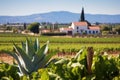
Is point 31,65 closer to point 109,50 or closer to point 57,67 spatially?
point 57,67

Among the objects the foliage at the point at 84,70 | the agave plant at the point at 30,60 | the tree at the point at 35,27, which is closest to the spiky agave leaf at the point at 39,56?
the agave plant at the point at 30,60

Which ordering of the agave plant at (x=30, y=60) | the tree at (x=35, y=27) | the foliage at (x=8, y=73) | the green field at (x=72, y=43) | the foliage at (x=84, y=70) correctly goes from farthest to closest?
1. the tree at (x=35, y=27)
2. the green field at (x=72, y=43)
3. the agave plant at (x=30, y=60)
4. the foliage at (x=8, y=73)
5. the foliage at (x=84, y=70)

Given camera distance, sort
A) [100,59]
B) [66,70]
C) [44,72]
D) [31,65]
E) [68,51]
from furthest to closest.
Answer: [68,51], [31,65], [100,59], [66,70], [44,72]

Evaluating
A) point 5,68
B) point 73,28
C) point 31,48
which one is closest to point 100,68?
point 5,68

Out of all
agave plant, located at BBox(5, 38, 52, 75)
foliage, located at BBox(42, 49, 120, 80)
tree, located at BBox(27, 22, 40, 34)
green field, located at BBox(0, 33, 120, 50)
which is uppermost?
foliage, located at BBox(42, 49, 120, 80)

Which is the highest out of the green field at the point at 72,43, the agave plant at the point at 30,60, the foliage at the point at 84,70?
the foliage at the point at 84,70

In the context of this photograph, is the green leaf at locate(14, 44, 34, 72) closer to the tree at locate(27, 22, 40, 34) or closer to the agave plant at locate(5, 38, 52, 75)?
the agave plant at locate(5, 38, 52, 75)

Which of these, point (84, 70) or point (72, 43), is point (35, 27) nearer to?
point (72, 43)

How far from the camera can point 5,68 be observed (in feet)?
13.0

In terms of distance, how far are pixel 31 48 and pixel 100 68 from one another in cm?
154

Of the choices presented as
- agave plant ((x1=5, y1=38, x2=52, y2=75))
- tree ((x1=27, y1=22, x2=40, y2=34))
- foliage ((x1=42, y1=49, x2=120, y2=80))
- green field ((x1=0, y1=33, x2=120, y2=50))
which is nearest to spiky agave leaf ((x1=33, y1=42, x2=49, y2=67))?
agave plant ((x1=5, y1=38, x2=52, y2=75))

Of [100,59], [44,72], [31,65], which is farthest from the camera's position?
[31,65]

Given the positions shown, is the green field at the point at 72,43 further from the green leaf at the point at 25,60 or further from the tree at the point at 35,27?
the tree at the point at 35,27

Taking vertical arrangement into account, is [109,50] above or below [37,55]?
below
